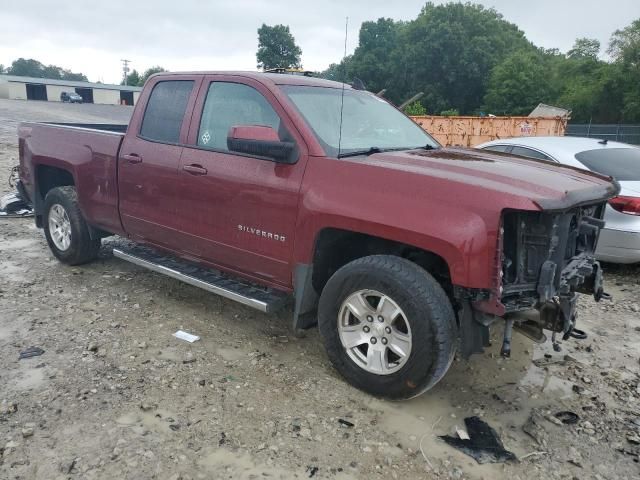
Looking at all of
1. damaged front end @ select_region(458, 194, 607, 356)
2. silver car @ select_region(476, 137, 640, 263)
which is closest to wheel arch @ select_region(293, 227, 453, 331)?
damaged front end @ select_region(458, 194, 607, 356)

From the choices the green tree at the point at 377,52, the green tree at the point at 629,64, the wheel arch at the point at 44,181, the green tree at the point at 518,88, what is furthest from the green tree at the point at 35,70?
the wheel arch at the point at 44,181

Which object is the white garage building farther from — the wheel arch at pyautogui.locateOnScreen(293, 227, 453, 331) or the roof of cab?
the wheel arch at pyautogui.locateOnScreen(293, 227, 453, 331)

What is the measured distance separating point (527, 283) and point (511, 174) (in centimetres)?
64

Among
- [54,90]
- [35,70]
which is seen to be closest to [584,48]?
[54,90]

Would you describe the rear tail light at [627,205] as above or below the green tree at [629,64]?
below

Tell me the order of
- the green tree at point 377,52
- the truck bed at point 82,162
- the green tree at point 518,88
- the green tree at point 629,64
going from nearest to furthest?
the truck bed at point 82,162 < the green tree at point 629,64 < the green tree at point 518,88 < the green tree at point 377,52

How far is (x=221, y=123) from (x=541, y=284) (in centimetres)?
251

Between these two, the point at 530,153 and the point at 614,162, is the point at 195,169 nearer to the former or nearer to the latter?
the point at 530,153

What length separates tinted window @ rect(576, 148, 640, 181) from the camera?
5500 mm

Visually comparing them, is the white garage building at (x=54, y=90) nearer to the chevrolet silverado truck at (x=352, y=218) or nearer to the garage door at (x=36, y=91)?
the garage door at (x=36, y=91)

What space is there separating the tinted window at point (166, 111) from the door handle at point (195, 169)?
31cm

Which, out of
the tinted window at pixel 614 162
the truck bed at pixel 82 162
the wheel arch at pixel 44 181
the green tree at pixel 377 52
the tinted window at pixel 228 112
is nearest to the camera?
the tinted window at pixel 228 112

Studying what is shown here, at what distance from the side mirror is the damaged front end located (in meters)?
1.41

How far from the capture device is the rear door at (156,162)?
14.1ft
